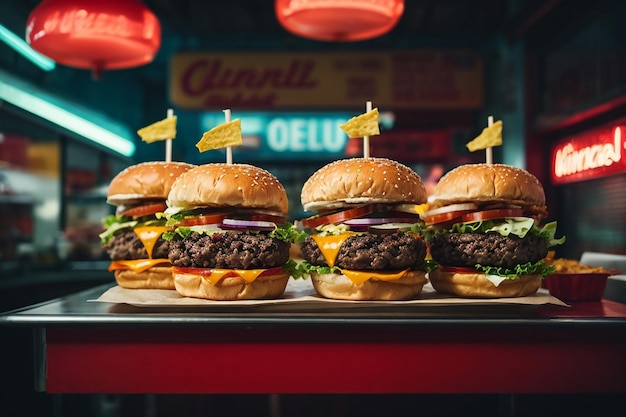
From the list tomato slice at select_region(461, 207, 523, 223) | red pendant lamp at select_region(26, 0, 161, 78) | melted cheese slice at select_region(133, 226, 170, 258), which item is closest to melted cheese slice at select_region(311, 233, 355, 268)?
tomato slice at select_region(461, 207, 523, 223)

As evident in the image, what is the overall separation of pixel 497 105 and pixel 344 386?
5.39 metres

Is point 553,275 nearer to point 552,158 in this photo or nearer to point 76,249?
point 552,158

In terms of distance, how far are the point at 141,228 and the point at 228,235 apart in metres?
0.65

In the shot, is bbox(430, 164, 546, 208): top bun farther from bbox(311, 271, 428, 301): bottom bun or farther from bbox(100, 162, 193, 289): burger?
bbox(100, 162, 193, 289): burger

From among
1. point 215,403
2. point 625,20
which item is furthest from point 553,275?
point 625,20

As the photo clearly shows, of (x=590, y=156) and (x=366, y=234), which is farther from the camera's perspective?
(x=590, y=156)

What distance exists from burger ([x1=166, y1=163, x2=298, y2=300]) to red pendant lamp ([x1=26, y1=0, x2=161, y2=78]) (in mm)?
1087

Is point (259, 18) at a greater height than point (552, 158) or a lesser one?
greater

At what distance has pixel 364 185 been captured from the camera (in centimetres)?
254

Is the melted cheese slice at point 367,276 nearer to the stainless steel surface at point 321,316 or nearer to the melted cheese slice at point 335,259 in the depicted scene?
the melted cheese slice at point 335,259

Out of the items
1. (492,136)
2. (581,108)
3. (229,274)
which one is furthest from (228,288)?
(581,108)

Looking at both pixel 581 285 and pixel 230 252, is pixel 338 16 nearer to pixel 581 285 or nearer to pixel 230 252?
pixel 230 252

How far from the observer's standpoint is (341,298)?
8.16 feet

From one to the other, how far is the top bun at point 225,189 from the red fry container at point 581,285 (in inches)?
56.3
